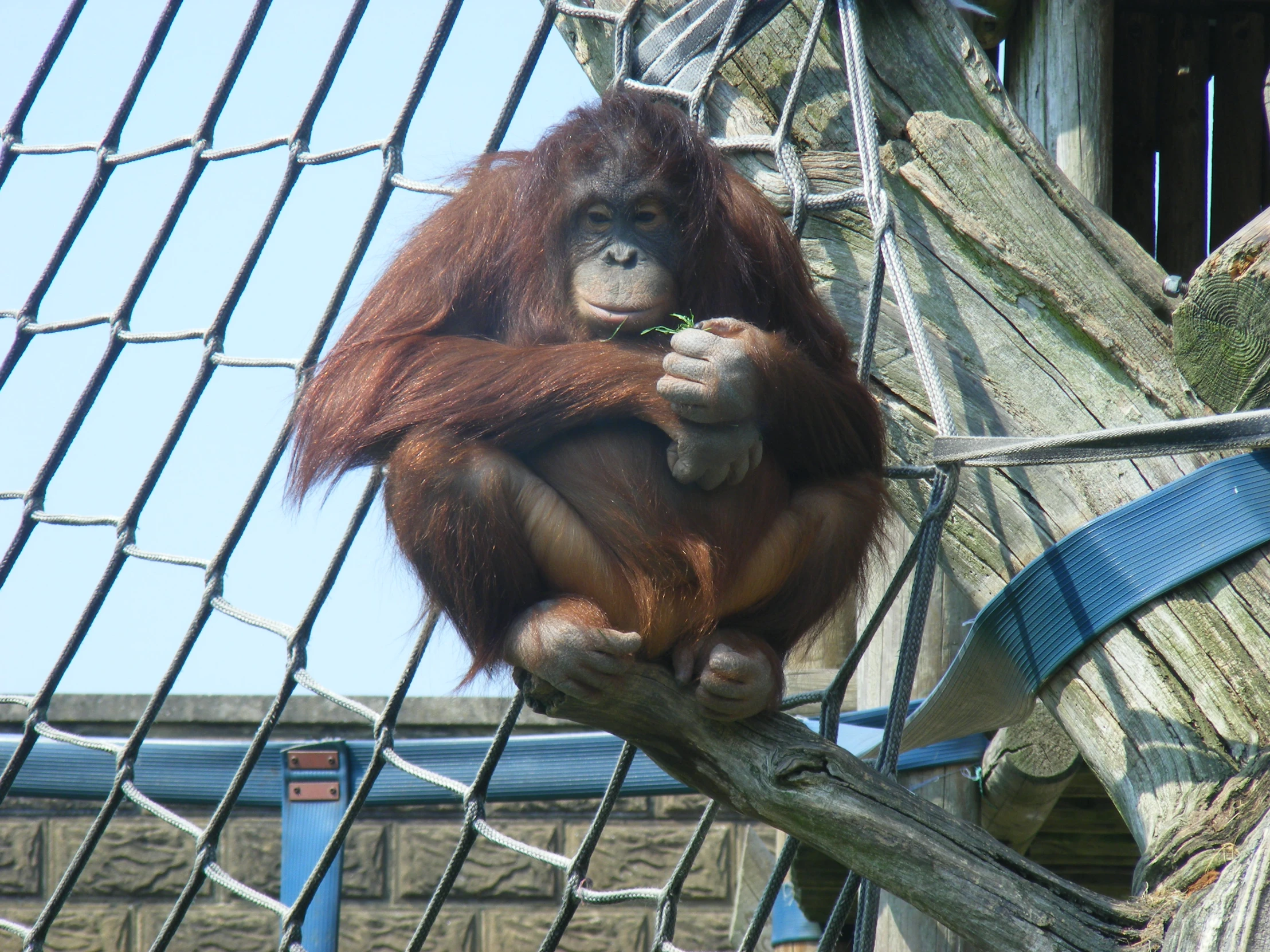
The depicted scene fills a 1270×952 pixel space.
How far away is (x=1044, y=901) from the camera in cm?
120

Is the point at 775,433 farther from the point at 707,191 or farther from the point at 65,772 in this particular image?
the point at 65,772

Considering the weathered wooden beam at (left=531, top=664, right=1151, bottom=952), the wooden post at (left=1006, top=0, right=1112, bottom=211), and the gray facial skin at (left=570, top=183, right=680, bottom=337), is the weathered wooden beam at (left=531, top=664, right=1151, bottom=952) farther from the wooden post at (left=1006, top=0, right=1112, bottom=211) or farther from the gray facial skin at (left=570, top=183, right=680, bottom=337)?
the wooden post at (left=1006, top=0, right=1112, bottom=211)

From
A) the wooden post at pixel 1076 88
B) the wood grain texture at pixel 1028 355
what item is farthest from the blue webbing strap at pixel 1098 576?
the wooden post at pixel 1076 88

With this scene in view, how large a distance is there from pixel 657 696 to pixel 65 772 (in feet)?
6.46

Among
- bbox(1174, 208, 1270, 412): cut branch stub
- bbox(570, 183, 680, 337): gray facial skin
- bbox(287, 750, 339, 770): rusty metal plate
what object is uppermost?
bbox(570, 183, 680, 337): gray facial skin

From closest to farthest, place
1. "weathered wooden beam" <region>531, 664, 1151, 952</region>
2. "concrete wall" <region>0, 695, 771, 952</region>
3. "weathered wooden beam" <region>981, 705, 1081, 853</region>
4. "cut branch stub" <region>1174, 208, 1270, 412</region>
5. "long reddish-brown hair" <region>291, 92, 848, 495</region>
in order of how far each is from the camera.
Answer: "weathered wooden beam" <region>531, 664, 1151, 952</region> < "cut branch stub" <region>1174, 208, 1270, 412</region> < "long reddish-brown hair" <region>291, 92, 848, 495</region> < "weathered wooden beam" <region>981, 705, 1081, 853</region> < "concrete wall" <region>0, 695, 771, 952</region>

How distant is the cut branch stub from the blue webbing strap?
0.08 meters

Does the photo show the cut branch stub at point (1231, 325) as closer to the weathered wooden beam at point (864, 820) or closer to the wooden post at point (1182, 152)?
the weathered wooden beam at point (864, 820)

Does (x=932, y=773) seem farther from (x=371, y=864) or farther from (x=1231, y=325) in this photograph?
(x=371, y=864)

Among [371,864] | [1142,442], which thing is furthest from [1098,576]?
[371,864]

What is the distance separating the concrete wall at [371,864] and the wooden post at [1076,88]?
2641 millimetres

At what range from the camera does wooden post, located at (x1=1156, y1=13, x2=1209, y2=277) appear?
393cm

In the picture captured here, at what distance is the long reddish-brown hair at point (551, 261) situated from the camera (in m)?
1.58

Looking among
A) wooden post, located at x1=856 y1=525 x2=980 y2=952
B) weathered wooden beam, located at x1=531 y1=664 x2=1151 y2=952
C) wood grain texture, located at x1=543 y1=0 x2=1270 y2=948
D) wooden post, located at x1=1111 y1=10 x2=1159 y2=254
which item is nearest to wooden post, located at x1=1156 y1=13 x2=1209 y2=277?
wooden post, located at x1=1111 y1=10 x2=1159 y2=254
